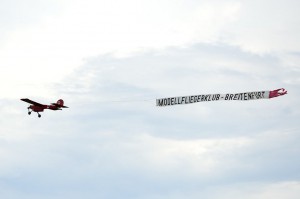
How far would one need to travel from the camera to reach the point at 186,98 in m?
120

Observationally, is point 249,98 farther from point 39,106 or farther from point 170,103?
point 39,106

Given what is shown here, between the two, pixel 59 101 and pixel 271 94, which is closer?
pixel 271 94

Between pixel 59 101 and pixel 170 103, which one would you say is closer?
pixel 170 103

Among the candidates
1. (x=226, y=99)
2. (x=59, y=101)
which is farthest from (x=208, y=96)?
→ (x=59, y=101)

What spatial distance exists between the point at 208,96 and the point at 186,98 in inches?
212

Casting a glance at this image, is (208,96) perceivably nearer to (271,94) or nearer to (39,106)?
(271,94)

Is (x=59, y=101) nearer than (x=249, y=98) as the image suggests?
No

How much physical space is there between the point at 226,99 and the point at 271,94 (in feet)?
34.4

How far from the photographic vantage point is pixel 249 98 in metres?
119

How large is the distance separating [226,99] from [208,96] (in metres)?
4.31

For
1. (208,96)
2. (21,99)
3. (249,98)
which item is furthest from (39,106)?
(249,98)

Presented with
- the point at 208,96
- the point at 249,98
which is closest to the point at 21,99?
the point at 208,96

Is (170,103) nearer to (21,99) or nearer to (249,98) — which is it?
(249,98)

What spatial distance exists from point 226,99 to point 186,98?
949 centimetres
